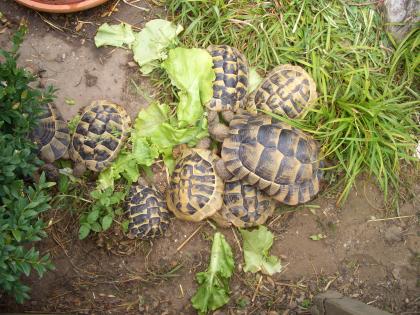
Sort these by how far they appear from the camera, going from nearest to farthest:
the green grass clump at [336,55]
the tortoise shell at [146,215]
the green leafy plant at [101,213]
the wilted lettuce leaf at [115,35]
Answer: the green leafy plant at [101,213] → the tortoise shell at [146,215] → the green grass clump at [336,55] → the wilted lettuce leaf at [115,35]

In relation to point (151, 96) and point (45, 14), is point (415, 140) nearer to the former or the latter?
point (151, 96)

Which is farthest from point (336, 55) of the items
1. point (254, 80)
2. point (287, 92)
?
point (254, 80)

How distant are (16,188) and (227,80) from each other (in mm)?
1729

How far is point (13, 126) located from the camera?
9.19ft

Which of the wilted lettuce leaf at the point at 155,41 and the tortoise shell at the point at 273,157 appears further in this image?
the wilted lettuce leaf at the point at 155,41

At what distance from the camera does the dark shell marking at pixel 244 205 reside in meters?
3.40

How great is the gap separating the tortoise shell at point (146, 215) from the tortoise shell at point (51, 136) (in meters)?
0.67

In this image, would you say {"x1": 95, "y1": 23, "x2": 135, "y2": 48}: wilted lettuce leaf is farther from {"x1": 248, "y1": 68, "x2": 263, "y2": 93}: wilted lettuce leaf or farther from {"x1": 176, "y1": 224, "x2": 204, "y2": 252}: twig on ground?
{"x1": 176, "y1": 224, "x2": 204, "y2": 252}: twig on ground

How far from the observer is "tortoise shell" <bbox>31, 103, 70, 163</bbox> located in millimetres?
3426

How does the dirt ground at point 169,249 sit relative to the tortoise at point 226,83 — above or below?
below

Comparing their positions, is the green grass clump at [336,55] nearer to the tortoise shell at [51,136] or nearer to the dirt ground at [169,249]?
the dirt ground at [169,249]

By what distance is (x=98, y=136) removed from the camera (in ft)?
11.4

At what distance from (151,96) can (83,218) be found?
113 centimetres

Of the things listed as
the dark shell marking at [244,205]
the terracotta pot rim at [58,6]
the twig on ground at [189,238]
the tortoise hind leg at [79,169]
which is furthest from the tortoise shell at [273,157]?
the terracotta pot rim at [58,6]
